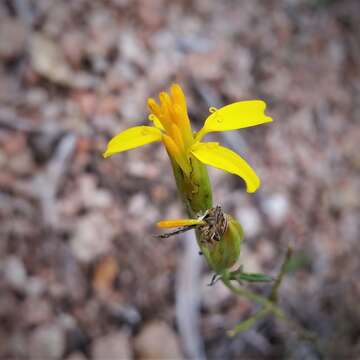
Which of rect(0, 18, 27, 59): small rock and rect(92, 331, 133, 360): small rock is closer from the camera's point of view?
rect(92, 331, 133, 360): small rock

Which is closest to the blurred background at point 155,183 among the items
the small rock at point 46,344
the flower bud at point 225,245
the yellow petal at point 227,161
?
the small rock at point 46,344

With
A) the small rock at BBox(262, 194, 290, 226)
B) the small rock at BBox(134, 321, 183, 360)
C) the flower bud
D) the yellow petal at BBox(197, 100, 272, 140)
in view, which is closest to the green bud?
the flower bud

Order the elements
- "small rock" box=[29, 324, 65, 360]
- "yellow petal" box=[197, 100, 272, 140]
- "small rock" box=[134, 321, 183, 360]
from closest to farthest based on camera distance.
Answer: "yellow petal" box=[197, 100, 272, 140], "small rock" box=[29, 324, 65, 360], "small rock" box=[134, 321, 183, 360]

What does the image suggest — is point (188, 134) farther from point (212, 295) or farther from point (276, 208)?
point (276, 208)

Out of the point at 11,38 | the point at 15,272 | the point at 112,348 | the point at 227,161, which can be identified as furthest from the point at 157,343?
the point at 11,38

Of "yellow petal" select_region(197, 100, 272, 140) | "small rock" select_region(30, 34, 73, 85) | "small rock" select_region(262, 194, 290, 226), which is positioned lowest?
"small rock" select_region(262, 194, 290, 226)

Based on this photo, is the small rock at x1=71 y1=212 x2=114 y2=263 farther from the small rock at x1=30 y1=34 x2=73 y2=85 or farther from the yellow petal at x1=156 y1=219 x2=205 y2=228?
Answer: the yellow petal at x1=156 y1=219 x2=205 y2=228

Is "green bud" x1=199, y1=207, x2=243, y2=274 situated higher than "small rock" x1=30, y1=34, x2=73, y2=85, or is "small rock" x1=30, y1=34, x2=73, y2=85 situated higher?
"small rock" x1=30, y1=34, x2=73, y2=85
